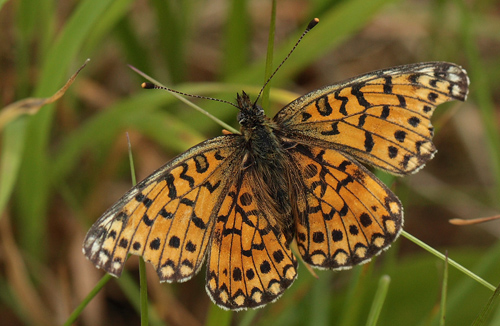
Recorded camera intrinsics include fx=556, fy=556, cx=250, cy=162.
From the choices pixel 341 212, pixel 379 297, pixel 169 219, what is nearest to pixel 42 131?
pixel 169 219

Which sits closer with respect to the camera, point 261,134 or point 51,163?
point 261,134

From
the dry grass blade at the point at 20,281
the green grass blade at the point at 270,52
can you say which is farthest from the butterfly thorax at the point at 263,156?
the dry grass blade at the point at 20,281

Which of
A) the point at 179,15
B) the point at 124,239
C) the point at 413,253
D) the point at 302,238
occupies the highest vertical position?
the point at 179,15

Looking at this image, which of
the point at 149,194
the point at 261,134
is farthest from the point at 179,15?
the point at 149,194

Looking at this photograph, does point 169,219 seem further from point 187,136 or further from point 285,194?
point 187,136

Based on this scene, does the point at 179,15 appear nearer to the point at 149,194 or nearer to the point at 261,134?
the point at 261,134

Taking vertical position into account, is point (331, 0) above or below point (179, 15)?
below
